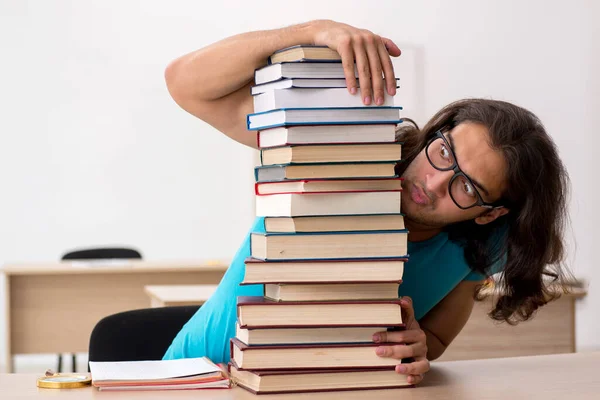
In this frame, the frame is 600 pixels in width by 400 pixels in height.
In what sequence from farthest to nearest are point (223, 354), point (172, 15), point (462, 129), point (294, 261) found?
point (172, 15)
point (223, 354)
point (462, 129)
point (294, 261)

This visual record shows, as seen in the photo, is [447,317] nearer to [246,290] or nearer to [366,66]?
[246,290]

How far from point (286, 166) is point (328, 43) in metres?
0.21

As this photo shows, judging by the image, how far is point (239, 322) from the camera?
1.28 meters

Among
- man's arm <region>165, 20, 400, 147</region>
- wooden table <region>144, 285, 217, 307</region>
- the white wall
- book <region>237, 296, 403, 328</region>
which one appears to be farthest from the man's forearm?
the white wall

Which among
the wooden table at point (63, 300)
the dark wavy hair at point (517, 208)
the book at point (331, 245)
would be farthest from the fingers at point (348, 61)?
the wooden table at point (63, 300)

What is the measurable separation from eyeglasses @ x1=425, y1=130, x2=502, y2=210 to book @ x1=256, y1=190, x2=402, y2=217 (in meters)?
0.22

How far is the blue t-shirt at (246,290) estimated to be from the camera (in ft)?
5.27

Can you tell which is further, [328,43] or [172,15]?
[172,15]

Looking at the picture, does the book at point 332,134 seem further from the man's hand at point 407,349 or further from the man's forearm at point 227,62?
the man's hand at point 407,349

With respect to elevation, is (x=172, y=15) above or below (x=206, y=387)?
above

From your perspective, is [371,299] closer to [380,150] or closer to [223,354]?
[380,150]

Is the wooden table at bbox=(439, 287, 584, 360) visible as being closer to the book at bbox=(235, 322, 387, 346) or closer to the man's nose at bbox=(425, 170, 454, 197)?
the man's nose at bbox=(425, 170, 454, 197)

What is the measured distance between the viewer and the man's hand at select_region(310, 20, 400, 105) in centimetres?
125

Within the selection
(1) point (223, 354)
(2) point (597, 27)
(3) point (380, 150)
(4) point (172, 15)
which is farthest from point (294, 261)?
(2) point (597, 27)
